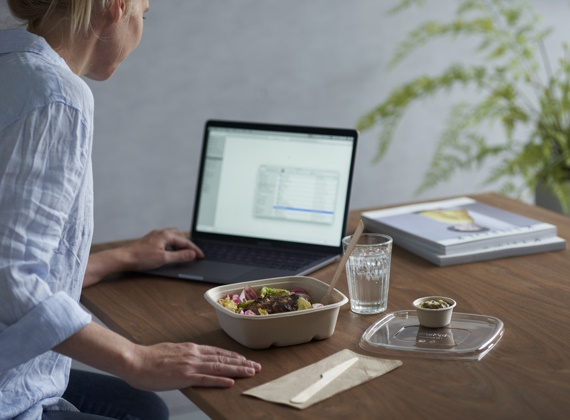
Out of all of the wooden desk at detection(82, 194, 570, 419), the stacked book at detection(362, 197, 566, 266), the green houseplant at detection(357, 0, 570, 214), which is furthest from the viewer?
the green houseplant at detection(357, 0, 570, 214)

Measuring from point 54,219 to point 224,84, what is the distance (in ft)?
7.72

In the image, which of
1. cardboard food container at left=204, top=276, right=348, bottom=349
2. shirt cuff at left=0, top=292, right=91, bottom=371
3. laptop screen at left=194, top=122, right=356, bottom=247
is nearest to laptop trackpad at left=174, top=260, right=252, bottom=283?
laptop screen at left=194, top=122, right=356, bottom=247

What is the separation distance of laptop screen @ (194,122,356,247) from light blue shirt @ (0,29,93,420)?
609 millimetres

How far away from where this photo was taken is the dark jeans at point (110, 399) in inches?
57.7

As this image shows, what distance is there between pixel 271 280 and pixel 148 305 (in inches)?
9.4

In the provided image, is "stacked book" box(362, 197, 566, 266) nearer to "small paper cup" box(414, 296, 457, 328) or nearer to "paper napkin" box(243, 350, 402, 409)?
"small paper cup" box(414, 296, 457, 328)

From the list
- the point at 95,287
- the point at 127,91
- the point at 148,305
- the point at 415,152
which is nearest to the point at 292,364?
the point at 148,305

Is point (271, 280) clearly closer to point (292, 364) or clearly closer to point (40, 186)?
point (292, 364)

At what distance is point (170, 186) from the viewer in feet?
10.9

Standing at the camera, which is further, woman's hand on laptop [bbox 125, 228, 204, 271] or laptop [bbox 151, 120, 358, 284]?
laptop [bbox 151, 120, 358, 284]

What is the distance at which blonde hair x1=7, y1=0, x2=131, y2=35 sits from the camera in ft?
3.79

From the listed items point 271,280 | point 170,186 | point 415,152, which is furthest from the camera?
point 415,152

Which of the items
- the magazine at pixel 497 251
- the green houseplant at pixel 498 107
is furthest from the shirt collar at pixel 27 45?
the green houseplant at pixel 498 107

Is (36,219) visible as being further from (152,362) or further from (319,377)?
(319,377)
